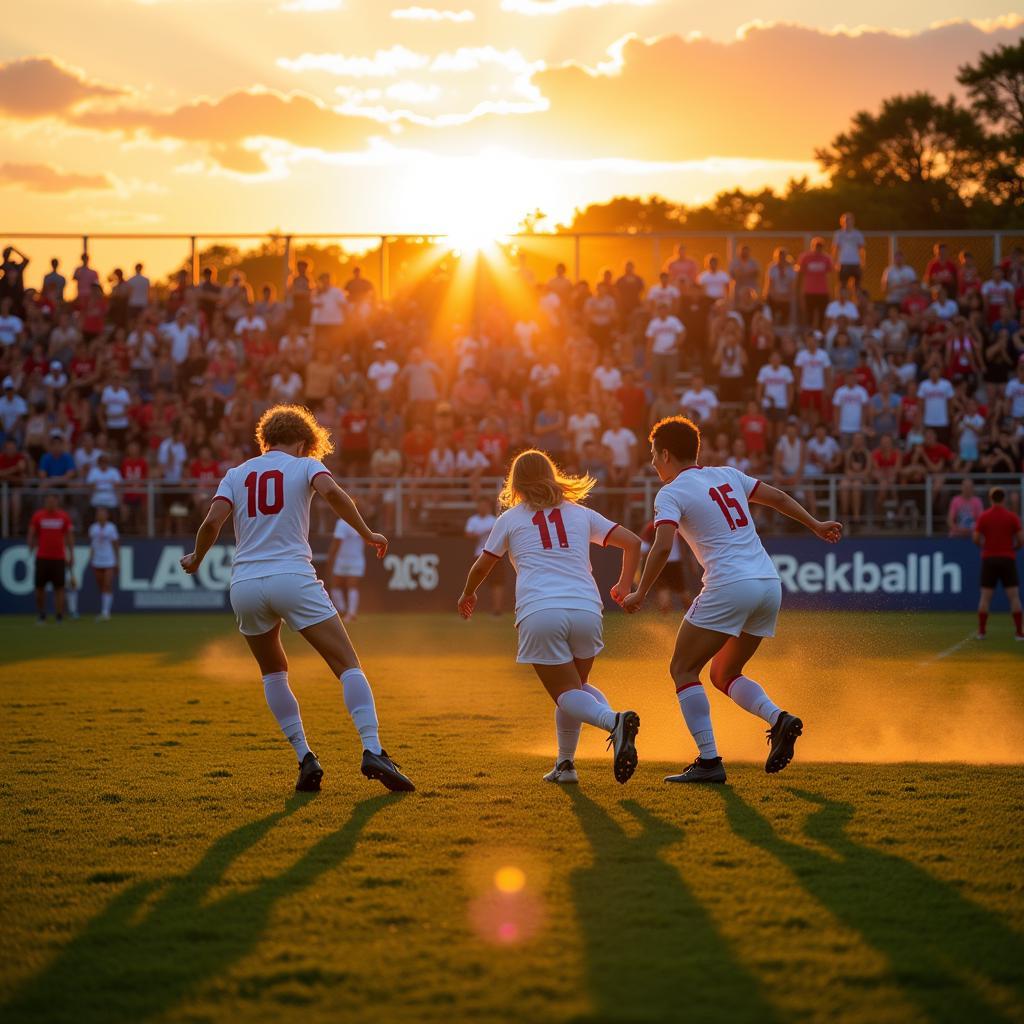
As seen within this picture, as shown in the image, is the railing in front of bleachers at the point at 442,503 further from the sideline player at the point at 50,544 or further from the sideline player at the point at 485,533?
the sideline player at the point at 50,544

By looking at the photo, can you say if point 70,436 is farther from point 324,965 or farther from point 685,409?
point 324,965

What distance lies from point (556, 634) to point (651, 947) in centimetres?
318

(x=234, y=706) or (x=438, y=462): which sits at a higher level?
(x=438, y=462)

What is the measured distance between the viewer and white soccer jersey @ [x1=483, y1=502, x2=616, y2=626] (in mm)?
8305

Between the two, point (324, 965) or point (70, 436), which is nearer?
point (324, 965)

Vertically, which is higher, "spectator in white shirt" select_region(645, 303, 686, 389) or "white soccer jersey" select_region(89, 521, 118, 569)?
"spectator in white shirt" select_region(645, 303, 686, 389)

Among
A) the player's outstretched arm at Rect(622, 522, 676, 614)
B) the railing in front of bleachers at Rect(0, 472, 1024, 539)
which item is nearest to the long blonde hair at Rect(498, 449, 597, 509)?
the player's outstretched arm at Rect(622, 522, 676, 614)

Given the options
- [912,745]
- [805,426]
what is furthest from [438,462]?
[912,745]

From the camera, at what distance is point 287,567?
823 cm

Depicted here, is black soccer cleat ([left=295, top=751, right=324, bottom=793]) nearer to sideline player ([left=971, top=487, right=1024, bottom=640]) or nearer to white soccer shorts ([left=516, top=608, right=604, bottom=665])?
white soccer shorts ([left=516, top=608, right=604, bottom=665])

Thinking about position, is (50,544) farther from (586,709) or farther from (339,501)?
(586,709)

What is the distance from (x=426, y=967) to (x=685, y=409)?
2218 centimetres

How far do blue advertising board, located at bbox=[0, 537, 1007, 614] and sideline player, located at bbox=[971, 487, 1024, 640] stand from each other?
548 centimetres

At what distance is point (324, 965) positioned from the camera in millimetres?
4980
